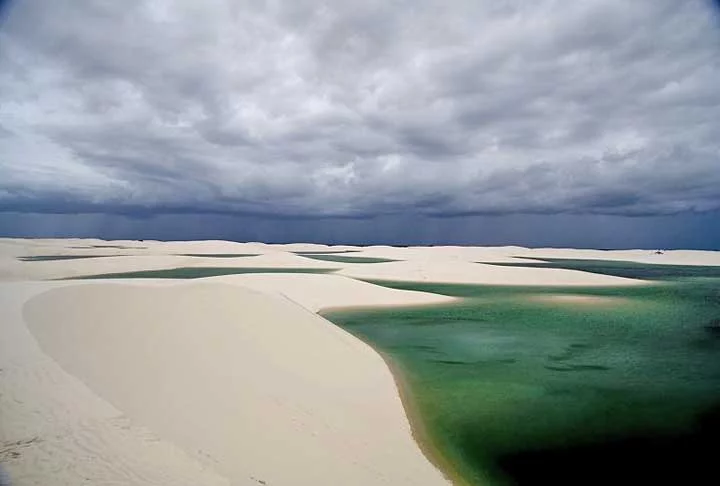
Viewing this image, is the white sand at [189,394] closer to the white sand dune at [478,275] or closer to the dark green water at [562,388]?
the dark green water at [562,388]

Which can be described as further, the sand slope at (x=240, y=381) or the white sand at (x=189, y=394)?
the sand slope at (x=240, y=381)

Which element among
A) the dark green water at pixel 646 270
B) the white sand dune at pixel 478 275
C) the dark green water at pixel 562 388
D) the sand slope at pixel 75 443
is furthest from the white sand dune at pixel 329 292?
the dark green water at pixel 646 270

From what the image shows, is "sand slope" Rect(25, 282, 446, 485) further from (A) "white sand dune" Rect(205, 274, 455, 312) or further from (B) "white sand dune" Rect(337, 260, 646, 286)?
(B) "white sand dune" Rect(337, 260, 646, 286)

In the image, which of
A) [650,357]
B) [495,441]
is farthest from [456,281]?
[495,441]

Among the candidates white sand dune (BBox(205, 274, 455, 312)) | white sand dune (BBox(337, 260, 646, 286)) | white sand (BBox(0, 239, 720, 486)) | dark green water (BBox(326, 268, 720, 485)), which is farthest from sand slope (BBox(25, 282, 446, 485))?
white sand dune (BBox(337, 260, 646, 286))

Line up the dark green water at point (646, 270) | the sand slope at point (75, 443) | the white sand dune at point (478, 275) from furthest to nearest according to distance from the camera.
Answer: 1. the dark green water at point (646, 270)
2. the white sand dune at point (478, 275)
3. the sand slope at point (75, 443)

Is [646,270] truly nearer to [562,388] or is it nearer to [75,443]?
[562,388]
